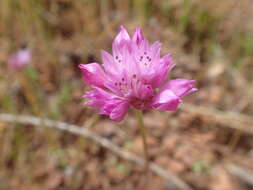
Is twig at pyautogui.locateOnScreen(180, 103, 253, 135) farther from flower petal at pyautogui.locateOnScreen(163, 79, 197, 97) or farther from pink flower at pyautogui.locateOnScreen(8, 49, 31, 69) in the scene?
pink flower at pyautogui.locateOnScreen(8, 49, 31, 69)

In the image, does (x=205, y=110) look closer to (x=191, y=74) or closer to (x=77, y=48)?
(x=191, y=74)

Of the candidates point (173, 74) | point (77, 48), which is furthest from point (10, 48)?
point (173, 74)

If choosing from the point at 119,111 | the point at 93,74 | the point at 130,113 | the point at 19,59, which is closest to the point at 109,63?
the point at 93,74

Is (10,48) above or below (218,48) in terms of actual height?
above

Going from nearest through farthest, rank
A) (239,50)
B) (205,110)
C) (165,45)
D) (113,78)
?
1. (113,78)
2. (205,110)
3. (239,50)
4. (165,45)

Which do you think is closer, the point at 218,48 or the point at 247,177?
the point at 247,177

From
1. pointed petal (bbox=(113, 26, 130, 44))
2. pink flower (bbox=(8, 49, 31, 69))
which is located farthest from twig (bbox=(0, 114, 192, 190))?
pointed petal (bbox=(113, 26, 130, 44))

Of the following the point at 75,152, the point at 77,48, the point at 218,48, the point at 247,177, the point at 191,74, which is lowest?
the point at 247,177
